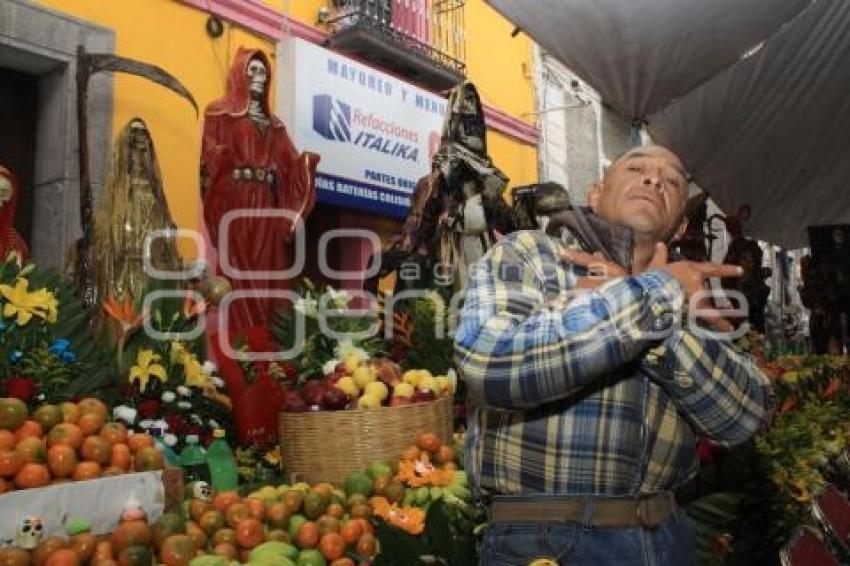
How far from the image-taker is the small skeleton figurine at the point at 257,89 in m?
4.19

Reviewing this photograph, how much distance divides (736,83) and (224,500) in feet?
15.8

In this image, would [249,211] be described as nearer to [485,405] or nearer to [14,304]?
[14,304]

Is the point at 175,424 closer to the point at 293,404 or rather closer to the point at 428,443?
the point at 293,404

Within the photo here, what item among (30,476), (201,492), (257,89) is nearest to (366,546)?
(201,492)

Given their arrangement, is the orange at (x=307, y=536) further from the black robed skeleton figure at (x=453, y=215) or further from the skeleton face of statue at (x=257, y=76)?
the skeleton face of statue at (x=257, y=76)

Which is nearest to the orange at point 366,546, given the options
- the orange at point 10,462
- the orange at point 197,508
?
the orange at point 197,508

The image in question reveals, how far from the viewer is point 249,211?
4172 mm

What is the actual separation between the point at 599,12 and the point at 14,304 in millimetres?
3056

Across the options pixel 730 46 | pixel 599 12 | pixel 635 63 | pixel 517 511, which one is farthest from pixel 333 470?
pixel 730 46

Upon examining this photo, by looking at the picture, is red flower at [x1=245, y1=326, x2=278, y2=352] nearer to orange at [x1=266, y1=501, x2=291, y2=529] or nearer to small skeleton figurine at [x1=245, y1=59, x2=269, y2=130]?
orange at [x1=266, y1=501, x2=291, y2=529]

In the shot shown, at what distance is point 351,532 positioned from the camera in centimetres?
207

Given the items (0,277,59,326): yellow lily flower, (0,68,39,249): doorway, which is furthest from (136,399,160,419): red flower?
(0,68,39,249): doorway

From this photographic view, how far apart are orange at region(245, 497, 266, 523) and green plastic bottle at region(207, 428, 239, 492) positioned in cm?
31

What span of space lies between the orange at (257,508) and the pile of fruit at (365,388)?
1.53 ft
